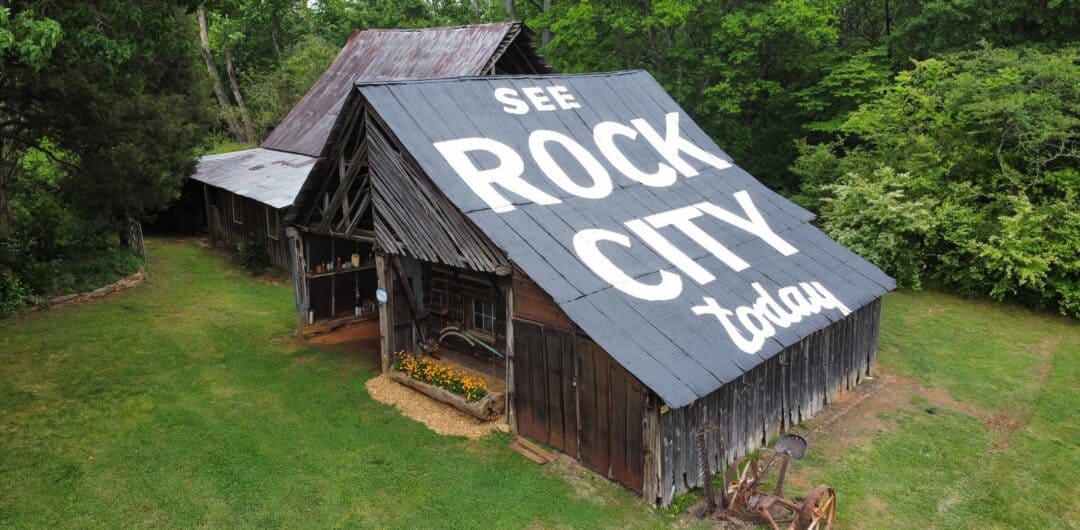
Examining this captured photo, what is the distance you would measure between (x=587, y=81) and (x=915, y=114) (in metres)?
13.1

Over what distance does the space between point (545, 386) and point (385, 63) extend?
57.5 feet

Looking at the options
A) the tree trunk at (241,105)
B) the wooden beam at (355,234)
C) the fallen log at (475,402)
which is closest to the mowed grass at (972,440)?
the fallen log at (475,402)

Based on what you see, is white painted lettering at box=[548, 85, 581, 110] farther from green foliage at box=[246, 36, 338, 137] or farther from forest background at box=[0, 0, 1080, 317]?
green foliage at box=[246, 36, 338, 137]

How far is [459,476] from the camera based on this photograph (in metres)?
10.5

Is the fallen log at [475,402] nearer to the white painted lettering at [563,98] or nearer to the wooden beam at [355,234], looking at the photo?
the wooden beam at [355,234]

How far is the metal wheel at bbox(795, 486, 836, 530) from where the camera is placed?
8680 mm

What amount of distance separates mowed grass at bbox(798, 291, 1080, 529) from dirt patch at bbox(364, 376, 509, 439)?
17.3 ft

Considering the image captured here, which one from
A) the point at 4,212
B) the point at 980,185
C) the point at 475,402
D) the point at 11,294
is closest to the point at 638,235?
the point at 475,402

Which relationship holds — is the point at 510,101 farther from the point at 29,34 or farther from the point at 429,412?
the point at 29,34

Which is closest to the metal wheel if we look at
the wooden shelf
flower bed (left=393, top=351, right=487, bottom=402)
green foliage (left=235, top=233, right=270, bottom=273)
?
flower bed (left=393, top=351, right=487, bottom=402)

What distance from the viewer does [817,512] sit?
8938 mm

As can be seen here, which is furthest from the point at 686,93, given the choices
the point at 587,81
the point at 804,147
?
the point at 587,81

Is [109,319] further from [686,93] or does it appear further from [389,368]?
[686,93]

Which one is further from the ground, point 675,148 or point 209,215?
point 675,148
